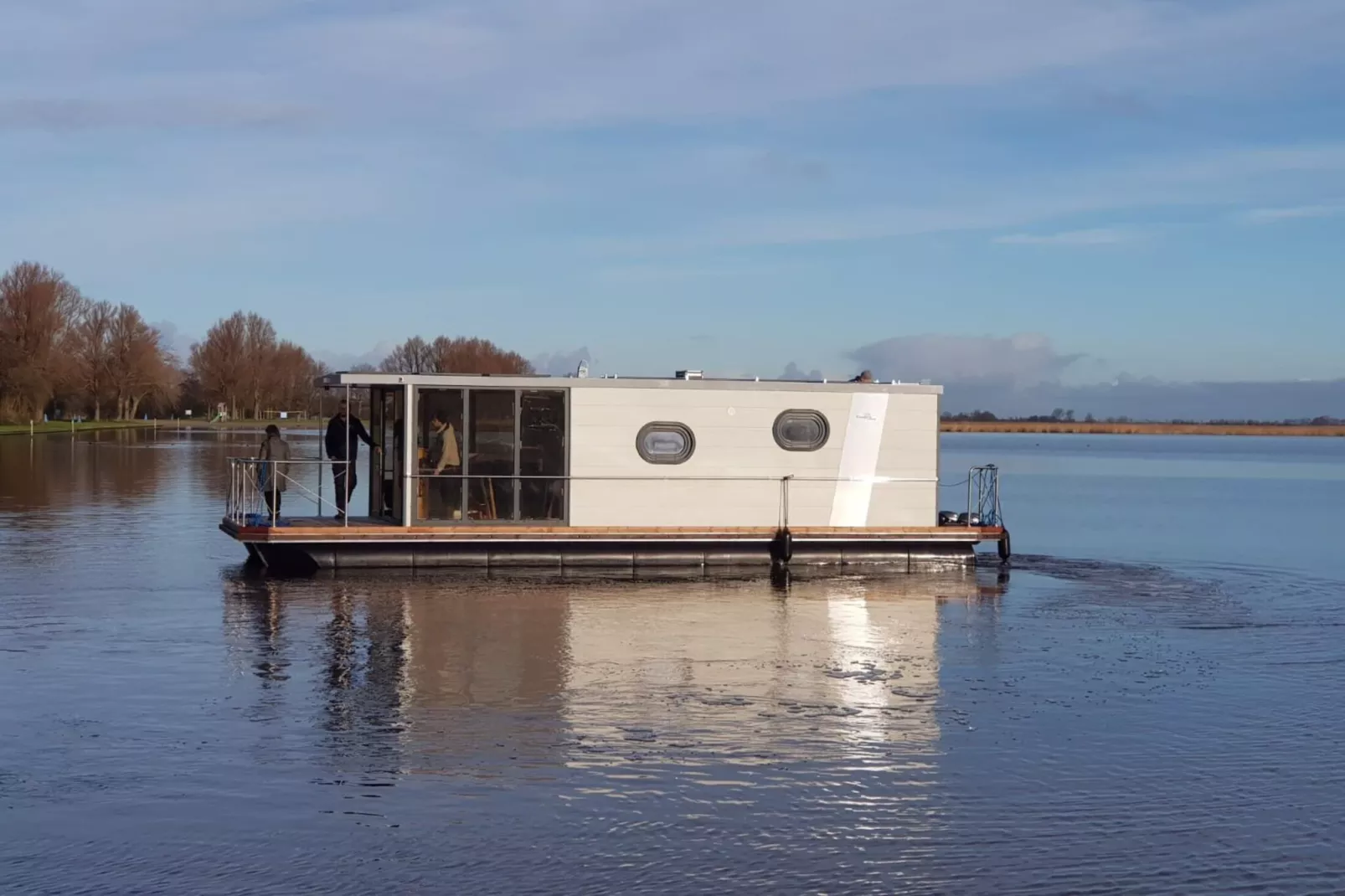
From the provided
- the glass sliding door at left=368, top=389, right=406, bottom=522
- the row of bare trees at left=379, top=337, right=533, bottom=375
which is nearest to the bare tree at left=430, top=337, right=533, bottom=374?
the row of bare trees at left=379, top=337, right=533, bottom=375

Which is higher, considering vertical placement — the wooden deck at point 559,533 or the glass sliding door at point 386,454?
the glass sliding door at point 386,454

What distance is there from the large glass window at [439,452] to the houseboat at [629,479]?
0.02m

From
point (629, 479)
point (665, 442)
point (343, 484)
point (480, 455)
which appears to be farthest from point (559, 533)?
point (343, 484)

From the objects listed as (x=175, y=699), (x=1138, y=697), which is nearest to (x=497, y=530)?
(x=175, y=699)

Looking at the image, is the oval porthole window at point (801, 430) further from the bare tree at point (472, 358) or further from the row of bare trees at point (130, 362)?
the bare tree at point (472, 358)

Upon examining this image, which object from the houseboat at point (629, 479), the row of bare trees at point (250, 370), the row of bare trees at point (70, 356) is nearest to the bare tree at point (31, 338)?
the row of bare trees at point (70, 356)

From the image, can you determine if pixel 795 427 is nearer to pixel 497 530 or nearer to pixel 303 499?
pixel 497 530

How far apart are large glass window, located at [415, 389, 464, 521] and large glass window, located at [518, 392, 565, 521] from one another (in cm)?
89

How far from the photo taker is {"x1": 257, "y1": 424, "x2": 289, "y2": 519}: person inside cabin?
1984 centimetres

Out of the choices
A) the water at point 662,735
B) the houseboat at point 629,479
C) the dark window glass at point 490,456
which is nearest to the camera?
the water at point 662,735

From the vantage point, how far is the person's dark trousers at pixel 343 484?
20.2 meters

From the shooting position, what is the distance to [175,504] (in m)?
33.9

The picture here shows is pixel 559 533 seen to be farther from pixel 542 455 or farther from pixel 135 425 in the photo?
pixel 135 425

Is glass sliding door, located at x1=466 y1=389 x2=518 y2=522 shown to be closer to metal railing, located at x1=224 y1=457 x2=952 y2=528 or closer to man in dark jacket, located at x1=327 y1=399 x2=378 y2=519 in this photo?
metal railing, located at x1=224 y1=457 x2=952 y2=528
